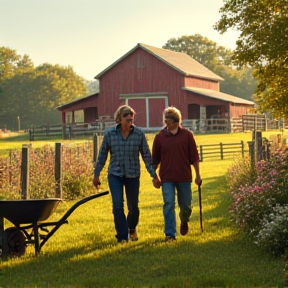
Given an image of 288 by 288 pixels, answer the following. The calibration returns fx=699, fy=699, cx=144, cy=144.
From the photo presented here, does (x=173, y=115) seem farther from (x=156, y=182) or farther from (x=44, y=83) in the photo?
(x=44, y=83)

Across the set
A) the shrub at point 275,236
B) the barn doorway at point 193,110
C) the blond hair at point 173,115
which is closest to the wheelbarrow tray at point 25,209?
the blond hair at point 173,115

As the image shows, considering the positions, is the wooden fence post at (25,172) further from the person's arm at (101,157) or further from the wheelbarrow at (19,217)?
the wheelbarrow at (19,217)

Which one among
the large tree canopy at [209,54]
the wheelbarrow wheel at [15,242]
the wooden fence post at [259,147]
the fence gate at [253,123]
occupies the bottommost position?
the wheelbarrow wheel at [15,242]

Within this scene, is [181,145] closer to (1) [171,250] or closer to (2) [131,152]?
(2) [131,152]

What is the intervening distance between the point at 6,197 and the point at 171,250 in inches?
268

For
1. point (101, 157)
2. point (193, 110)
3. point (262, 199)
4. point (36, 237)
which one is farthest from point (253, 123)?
point (36, 237)

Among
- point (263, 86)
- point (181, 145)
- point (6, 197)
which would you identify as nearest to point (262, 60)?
point (263, 86)

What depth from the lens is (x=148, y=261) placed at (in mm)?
8688

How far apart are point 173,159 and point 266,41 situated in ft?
32.8

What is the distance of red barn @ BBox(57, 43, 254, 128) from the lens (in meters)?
57.2

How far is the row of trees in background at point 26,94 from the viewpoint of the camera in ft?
307

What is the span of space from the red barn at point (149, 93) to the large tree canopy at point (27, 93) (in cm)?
3420

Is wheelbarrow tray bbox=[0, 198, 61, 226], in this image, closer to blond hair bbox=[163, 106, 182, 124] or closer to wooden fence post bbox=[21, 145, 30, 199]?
blond hair bbox=[163, 106, 182, 124]

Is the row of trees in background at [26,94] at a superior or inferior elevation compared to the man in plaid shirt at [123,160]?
superior
